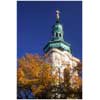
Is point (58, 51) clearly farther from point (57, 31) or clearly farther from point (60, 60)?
point (57, 31)

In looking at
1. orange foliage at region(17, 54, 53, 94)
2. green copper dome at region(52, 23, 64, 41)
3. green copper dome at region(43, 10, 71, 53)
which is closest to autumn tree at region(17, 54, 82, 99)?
orange foliage at region(17, 54, 53, 94)

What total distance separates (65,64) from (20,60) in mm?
622

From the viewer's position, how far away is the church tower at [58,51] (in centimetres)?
371

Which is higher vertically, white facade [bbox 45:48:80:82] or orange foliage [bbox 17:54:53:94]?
white facade [bbox 45:48:80:82]

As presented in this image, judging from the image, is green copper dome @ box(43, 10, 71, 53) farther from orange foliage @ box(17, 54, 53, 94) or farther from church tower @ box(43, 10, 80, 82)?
orange foliage @ box(17, 54, 53, 94)

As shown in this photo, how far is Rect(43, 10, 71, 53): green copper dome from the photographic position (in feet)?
12.1

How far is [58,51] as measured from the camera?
3807mm

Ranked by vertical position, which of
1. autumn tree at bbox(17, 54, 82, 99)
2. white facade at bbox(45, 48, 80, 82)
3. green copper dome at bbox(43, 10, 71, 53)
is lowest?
autumn tree at bbox(17, 54, 82, 99)

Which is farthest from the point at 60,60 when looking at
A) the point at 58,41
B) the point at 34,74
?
the point at 34,74

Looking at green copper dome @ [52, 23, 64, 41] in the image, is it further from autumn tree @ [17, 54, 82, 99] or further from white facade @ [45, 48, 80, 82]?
autumn tree @ [17, 54, 82, 99]

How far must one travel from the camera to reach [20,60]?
3.72 m
